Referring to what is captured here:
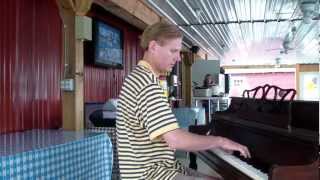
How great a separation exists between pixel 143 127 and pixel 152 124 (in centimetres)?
9

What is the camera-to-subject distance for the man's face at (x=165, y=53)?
2035 mm

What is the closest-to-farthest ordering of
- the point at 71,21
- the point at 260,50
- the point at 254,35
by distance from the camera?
the point at 71,21, the point at 254,35, the point at 260,50

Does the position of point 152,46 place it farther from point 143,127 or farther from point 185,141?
point 185,141

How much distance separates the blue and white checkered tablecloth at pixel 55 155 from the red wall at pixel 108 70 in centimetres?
214

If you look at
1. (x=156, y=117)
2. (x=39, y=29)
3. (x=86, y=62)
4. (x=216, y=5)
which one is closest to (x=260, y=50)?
(x=216, y=5)

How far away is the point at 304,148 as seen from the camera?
7.52 feet

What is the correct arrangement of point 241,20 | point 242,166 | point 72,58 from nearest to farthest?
point 242,166 < point 72,58 < point 241,20

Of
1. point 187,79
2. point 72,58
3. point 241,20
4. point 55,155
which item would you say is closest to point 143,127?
point 55,155

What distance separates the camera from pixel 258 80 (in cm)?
2564

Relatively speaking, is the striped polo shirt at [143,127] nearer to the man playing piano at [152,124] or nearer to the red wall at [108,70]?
the man playing piano at [152,124]

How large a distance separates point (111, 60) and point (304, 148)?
5.14 meters

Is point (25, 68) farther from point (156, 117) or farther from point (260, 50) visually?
point (260, 50)

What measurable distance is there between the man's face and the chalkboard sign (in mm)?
4468

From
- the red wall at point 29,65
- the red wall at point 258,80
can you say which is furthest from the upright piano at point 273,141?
the red wall at point 258,80
